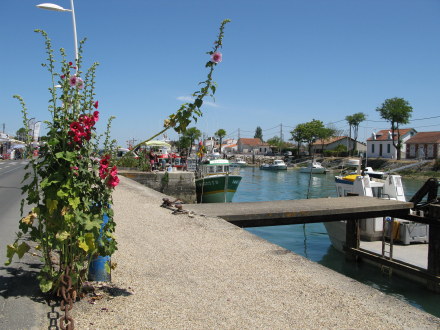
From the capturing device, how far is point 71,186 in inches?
170

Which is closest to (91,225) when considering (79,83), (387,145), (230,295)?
(79,83)

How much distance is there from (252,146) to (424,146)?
86.9 metres

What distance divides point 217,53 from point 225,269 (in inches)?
114

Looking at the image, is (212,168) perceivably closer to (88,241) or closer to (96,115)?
(96,115)

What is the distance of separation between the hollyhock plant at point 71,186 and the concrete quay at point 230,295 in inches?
21.2

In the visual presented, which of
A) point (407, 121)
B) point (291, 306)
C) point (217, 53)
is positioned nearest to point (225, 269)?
point (291, 306)

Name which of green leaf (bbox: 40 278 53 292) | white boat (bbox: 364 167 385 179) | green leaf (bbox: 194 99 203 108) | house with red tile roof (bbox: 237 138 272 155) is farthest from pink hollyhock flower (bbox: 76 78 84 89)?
house with red tile roof (bbox: 237 138 272 155)

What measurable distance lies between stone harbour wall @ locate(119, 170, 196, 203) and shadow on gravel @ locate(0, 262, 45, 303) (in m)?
17.9

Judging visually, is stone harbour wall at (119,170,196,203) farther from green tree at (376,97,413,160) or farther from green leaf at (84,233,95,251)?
green tree at (376,97,413,160)

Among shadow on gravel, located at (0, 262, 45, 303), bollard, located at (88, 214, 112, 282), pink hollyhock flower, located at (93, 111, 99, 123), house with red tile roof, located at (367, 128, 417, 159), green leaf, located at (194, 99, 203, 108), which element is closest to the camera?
pink hollyhock flower, located at (93, 111, 99, 123)

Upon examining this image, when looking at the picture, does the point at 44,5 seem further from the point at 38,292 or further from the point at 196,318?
the point at 196,318

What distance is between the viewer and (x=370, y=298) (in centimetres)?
488

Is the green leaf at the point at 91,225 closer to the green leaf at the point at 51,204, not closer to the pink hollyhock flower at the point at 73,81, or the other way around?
the green leaf at the point at 51,204

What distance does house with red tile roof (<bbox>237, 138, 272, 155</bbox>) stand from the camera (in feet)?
501
